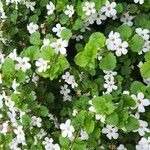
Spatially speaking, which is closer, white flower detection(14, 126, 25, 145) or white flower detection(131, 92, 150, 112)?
white flower detection(131, 92, 150, 112)

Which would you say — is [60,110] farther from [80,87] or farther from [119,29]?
[119,29]

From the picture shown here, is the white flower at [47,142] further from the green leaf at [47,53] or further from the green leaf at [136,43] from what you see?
the green leaf at [136,43]

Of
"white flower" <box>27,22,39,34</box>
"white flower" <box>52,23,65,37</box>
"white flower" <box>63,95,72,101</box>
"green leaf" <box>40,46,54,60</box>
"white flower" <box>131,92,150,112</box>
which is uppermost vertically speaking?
"white flower" <box>27,22,39,34</box>

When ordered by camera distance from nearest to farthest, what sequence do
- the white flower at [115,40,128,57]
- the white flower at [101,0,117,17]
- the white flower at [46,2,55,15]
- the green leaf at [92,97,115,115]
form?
the green leaf at [92,97,115,115] → the white flower at [115,40,128,57] → the white flower at [101,0,117,17] → the white flower at [46,2,55,15]

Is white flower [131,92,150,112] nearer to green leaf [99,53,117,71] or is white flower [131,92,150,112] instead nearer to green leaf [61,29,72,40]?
green leaf [99,53,117,71]

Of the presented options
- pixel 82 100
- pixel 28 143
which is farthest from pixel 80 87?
pixel 28 143

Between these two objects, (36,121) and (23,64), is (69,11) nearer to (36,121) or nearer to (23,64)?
(23,64)

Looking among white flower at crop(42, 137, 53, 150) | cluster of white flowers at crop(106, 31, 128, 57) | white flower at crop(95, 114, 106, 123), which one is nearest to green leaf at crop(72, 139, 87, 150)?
white flower at crop(95, 114, 106, 123)

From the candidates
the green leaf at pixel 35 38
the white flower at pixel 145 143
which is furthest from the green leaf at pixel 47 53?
the white flower at pixel 145 143

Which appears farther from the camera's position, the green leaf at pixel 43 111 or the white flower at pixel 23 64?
the green leaf at pixel 43 111
